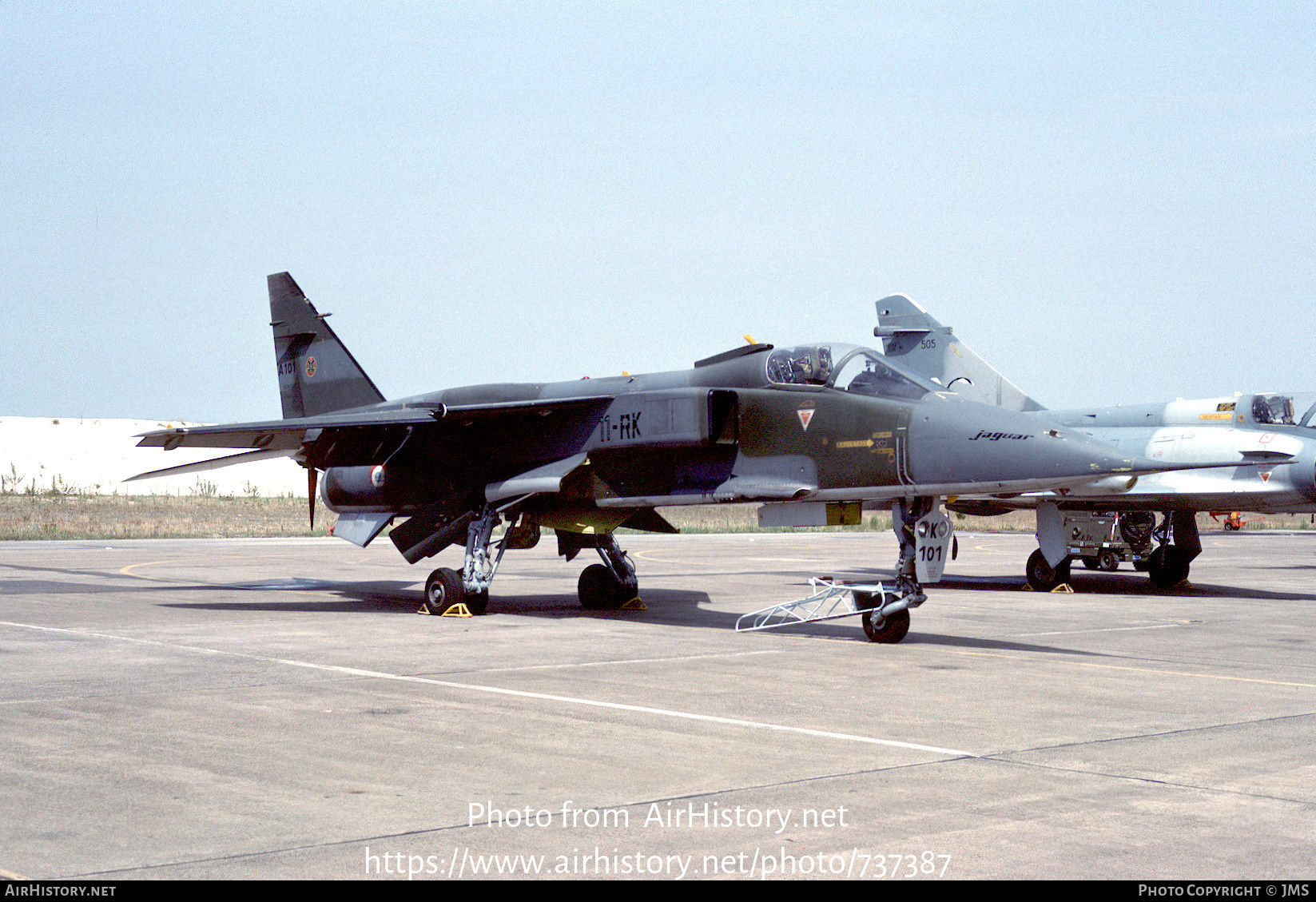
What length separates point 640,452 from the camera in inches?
577

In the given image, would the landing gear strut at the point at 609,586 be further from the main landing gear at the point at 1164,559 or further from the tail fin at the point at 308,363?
the main landing gear at the point at 1164,559

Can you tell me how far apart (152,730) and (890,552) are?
26.7 meters

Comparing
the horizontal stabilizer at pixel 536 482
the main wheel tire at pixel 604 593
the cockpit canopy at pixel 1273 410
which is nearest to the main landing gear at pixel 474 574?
the horizontal stabilizer at pixel 536 482

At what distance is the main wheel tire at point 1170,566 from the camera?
2158 centimetres

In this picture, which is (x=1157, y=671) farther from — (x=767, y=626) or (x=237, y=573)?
(x=237, y=573)

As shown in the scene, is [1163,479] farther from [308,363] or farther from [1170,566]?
[308,363]

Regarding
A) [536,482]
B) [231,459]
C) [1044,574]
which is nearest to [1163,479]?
[1044,574]

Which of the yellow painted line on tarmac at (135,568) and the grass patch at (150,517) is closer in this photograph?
the yellow painted line on tarmac at (135,568)

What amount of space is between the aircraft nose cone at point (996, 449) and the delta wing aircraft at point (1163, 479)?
20.0 ft

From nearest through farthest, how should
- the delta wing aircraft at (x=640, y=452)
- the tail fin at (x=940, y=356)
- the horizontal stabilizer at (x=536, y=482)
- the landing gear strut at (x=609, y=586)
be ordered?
the delta wing aircraft at (x=640, y=452)
the horizontal stabilizer at (x=536, y=482)
the landing gear strut at (x=609, y=586)
the tail fin at (x=940, y=356)

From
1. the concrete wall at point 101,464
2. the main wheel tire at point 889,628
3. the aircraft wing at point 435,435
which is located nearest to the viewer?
the main wheel tire at point 889,628

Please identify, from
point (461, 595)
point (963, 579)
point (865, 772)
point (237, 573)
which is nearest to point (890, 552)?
point (963, 579)

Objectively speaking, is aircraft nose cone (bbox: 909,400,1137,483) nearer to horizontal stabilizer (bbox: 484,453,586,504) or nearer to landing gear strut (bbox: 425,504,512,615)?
horizontal stabilizer (bbox: 484,453,586,504)

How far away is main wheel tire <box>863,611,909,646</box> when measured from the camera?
1271 centimetres
